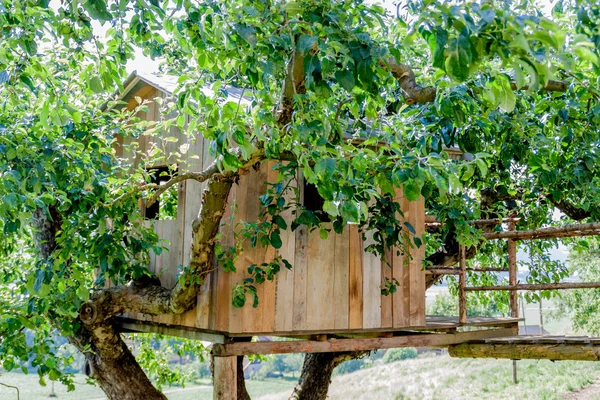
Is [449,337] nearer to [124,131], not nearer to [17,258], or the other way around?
[124,131]

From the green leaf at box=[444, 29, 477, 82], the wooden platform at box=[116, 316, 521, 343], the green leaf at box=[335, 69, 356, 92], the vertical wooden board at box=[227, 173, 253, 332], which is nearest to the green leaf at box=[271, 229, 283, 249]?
the vertical wooden board at box=[227, 173, 253, 332]

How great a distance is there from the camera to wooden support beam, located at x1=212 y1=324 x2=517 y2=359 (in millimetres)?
4586

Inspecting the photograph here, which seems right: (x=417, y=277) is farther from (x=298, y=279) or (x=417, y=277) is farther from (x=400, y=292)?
(x=298, y=279)

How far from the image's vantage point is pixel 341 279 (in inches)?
191

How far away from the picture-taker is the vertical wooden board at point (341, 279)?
4809mm

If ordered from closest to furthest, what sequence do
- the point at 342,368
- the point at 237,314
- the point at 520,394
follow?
1. the point at 237,314
2. the point at 520,394
3. the point at 342,368

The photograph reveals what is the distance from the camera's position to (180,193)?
4.99 meters

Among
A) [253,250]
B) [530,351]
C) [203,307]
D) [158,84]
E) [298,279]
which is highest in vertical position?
[158,84]

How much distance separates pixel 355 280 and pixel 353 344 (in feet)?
1.86

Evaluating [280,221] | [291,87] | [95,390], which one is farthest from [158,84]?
[95,390]

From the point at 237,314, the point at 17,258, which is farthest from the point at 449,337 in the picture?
the point at 17,258

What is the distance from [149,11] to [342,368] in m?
17.5

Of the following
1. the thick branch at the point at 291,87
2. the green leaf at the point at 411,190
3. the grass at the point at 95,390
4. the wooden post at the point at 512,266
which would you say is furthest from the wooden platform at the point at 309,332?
the grass at the point at 95,390

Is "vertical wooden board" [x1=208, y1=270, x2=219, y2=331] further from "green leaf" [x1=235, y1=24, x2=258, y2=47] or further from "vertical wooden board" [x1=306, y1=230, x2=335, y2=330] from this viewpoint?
"green leaf" [x1=235, y1=24, x2=258, y2=47]
